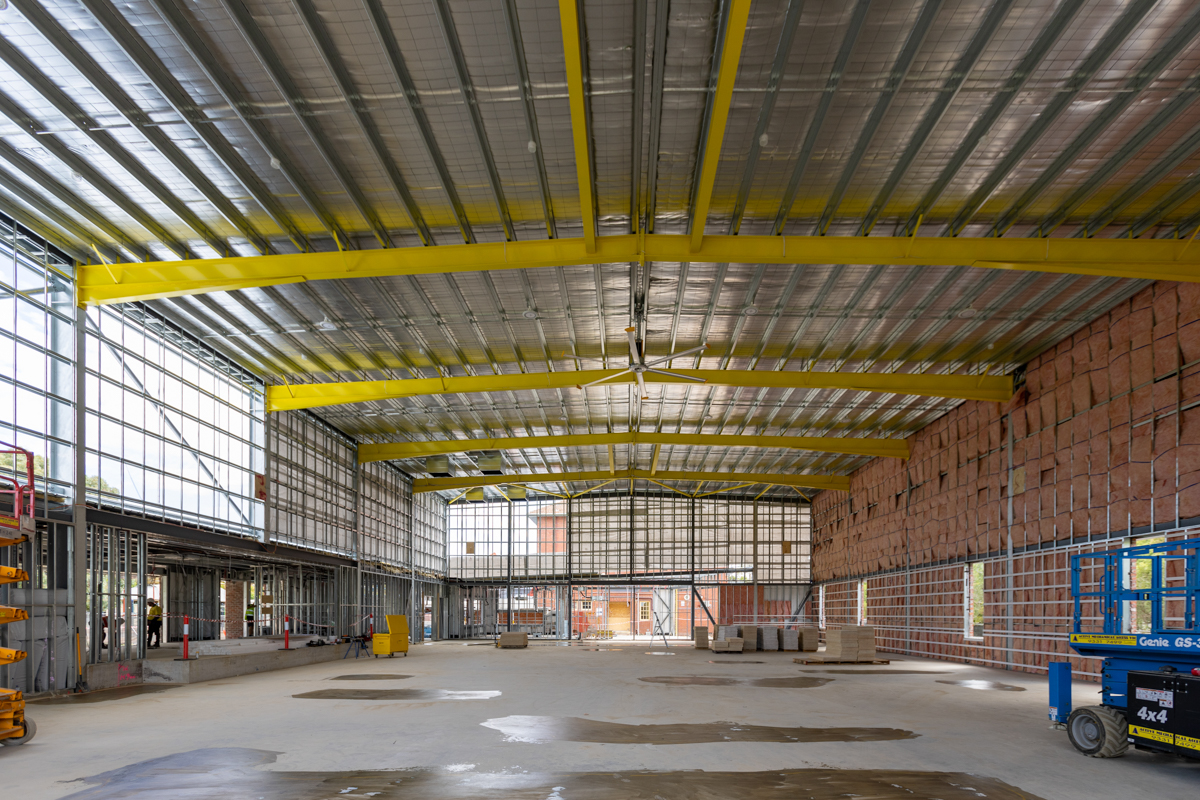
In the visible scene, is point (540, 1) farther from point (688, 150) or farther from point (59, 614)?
point (59, 614)

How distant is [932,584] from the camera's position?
36.3 m

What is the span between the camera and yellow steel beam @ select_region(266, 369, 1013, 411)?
92.2 ft

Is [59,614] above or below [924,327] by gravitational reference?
below

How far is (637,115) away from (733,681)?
15.8m

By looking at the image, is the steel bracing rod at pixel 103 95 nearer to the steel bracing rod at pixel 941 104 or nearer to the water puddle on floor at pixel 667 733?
the water puddle on floor at pixel 667 733

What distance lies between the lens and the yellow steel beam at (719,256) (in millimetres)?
18484

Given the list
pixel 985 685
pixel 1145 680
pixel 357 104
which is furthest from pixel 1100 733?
pixel 357 104

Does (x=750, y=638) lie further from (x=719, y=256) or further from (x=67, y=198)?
(x=67, y=198)

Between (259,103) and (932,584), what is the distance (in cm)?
3084

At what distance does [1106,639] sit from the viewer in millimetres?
12820

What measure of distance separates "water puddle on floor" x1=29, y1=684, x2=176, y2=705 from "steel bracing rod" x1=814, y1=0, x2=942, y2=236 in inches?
726

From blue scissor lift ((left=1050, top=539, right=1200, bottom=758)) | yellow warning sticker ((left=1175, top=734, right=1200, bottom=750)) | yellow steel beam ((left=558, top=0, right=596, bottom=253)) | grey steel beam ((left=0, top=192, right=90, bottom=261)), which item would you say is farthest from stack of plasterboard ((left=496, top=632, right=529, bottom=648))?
yellow warning sticker ((left=1175, top=734, right=1200, bottom=750))

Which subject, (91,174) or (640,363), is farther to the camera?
(640,363)

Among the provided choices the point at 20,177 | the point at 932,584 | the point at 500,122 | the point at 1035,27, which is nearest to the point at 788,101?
the point at 1035,27
